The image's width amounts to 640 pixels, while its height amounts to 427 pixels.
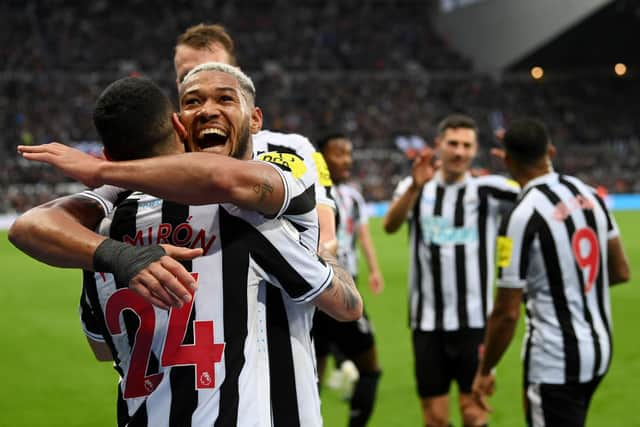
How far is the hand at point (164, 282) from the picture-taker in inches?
74.8

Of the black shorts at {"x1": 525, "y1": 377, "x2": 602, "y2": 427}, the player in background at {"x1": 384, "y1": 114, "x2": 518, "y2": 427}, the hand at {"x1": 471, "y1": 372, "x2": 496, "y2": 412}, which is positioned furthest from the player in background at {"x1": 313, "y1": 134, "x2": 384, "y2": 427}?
the black shorts at {"x1": 525, "y1": 377, "x2": 602, "y2": 427}

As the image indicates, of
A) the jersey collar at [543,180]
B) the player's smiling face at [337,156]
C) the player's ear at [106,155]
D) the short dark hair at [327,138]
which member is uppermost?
the short dark hair at [327,138]

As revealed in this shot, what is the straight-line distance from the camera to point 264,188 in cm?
203

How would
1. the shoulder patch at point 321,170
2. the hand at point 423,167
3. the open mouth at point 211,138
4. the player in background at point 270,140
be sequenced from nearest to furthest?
1. the open mouth at point 211,138
2. the player in background at point 270,140
3. the shoulder patch at point 321,170
4. the hand at point 423,167

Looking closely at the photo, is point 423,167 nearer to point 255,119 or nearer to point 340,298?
point 255,119

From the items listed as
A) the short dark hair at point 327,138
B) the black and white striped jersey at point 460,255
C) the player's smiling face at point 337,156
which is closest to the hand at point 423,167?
the black and white striped jersey at point 460,255

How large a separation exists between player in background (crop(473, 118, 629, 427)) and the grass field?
93.7 inches

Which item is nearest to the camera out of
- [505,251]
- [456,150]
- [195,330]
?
[195,330]

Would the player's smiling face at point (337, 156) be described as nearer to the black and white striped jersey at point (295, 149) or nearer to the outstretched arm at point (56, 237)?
the black and white striped jersey at point (295, 149)

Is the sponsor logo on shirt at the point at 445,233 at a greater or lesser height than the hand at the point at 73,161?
greater

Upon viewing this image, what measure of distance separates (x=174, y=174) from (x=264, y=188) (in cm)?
23

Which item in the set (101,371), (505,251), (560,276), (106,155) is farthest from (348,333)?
(106,155)

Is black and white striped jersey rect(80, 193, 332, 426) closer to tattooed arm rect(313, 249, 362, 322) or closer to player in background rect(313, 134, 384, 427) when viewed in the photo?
tattooed arm rect(313, 249, 362, 322)

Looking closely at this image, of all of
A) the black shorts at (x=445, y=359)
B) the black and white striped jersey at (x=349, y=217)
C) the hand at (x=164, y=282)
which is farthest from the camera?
the black and white striped jersey at (x=349, y=217)
